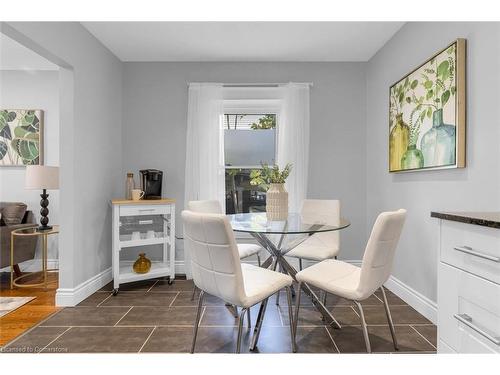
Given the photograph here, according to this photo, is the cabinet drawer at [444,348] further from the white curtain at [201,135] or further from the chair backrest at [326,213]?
the white curtain at [201,135]

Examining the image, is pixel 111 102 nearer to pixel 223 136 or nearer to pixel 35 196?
pixel 223 136

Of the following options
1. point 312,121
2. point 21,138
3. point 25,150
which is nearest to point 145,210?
point 25,150

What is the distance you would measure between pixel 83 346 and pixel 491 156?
2.82m

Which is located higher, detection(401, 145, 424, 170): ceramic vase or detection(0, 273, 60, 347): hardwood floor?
detection(401, 145, 424, 170): ceramic vase

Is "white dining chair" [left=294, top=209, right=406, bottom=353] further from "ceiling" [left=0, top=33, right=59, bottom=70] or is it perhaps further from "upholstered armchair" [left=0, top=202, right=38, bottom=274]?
"ceiling" [left=0, top=33, right=59, bottom=70]

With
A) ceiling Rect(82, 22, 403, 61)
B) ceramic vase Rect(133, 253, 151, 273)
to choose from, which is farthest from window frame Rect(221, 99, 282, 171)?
ceramic vase Rect(133, 253, 151, 273)

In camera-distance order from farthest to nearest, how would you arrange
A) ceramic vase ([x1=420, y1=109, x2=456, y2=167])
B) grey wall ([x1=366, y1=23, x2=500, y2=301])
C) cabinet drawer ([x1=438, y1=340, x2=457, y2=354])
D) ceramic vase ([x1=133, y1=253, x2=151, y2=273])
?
ceramic vase ([x1=133, y1=253, x2=151, y2=273]) → ceramic vase ([x1=420, y1=109, x2=456, y2=167]) → grey wall ([x1=366, y1=23, x2=500, y2=301]) → cabinet drawer ([x1=438, y1=340, x2=457, y2=354])

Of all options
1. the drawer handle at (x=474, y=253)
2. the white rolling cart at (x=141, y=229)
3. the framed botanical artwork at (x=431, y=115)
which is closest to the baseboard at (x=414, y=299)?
the framed botanical artwork at (x=431, y=115)

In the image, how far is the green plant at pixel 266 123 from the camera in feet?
12.6

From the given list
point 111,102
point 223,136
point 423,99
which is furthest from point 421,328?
point 111,102

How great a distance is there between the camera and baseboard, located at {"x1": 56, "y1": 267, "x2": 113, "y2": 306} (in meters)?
2.76

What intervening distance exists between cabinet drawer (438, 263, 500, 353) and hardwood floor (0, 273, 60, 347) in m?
2.68

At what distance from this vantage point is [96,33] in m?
3.05

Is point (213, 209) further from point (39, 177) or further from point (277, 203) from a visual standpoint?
point (39, 177)
